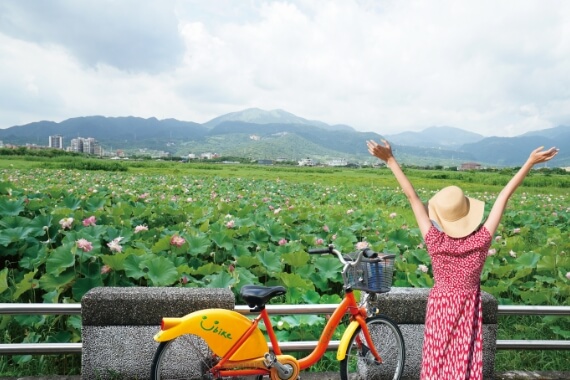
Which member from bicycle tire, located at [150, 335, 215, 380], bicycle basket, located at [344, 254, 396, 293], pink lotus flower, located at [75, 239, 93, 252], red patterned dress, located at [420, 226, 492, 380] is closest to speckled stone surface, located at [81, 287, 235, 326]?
bicycle tire, located at [150, 335, 215, 380]

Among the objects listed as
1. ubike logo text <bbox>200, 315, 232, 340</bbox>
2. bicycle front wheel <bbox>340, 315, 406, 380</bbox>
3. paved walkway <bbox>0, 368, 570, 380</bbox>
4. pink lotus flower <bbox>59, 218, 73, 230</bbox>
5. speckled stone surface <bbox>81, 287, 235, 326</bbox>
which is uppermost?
pink lotus flower <bbox>59, 218, 73, 230</bbox>

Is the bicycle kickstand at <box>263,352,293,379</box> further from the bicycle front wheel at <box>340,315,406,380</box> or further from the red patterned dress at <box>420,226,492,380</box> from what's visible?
the red patterned dress at <box>420,226,492,380</box>

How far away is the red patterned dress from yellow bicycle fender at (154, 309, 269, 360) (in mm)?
1017

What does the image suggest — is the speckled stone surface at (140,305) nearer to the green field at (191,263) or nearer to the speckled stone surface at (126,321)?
the speckled stone surface at (126,321)

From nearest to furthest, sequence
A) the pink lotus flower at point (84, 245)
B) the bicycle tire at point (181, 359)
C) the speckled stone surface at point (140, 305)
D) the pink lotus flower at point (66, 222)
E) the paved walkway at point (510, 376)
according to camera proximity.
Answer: the bicycle tire at point (181, 359), the speckled stone surface at point (140, 305), the paved walkway at point (510, 376), the pink lotus flower at point (84, 245), the pink lotus flower at point (66, 222)

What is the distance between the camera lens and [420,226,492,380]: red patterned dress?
2.54 m

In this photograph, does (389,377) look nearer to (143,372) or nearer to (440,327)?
(440,327)

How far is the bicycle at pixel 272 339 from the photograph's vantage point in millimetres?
2744

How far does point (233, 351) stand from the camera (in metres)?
2.78

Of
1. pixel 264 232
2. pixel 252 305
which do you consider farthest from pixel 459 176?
pixel 252 305

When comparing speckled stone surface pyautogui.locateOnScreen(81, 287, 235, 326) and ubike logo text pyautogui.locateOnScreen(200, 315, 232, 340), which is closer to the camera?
ubike logo text pyautogui.locateOnScreen(200, 315, 232, 340)

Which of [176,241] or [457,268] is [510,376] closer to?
[457,268]

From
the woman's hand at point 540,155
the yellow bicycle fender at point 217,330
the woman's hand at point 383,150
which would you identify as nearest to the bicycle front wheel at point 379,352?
the yellow bicycle fender at point 217,330

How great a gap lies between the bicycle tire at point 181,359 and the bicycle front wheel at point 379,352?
3.26 feet
